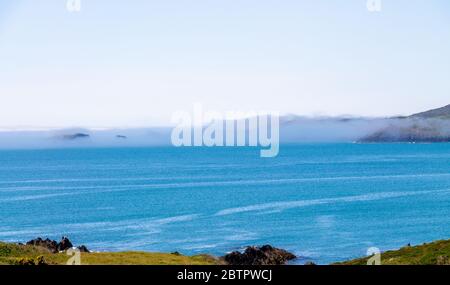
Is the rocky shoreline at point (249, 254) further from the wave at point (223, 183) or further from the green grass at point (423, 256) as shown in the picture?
the wave at point (223, 183)

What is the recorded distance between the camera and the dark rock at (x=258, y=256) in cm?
3969

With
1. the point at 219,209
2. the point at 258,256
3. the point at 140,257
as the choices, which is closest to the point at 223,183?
the point at 219,209

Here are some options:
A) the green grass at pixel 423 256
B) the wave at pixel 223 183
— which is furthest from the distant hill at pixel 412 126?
the wave at pixel 223 183

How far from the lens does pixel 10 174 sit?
79938mm

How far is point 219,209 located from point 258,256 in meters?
28.3

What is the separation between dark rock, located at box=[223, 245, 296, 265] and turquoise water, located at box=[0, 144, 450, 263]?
43.8 inches

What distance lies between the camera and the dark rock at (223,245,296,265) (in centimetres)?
3969

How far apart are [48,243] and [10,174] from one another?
3844 centimetres

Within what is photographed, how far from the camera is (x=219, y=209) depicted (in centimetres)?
7056

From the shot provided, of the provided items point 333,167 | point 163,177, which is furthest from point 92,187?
point 333,167

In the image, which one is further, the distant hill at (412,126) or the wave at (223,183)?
the wave at (223,183)

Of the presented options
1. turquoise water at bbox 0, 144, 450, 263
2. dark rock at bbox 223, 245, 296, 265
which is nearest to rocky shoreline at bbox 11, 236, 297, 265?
dark rock at bbox 223, 245, 296, 265

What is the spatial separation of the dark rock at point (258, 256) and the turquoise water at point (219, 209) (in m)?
1.11

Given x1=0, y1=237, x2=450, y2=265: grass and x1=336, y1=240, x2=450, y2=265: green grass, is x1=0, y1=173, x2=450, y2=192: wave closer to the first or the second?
x1=0, y1=237, x2=450, y2=265: grass
